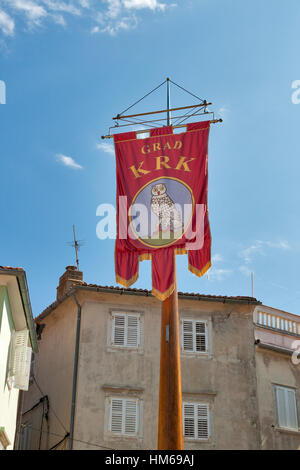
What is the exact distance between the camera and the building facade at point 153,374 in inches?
1159

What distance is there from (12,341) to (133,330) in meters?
9.13

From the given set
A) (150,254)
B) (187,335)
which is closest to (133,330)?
(187,335)

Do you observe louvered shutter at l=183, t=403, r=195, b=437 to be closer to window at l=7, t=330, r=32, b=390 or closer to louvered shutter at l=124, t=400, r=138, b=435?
louvered shutter at l=124, t=400, r=138, b=435

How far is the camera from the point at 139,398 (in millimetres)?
29828

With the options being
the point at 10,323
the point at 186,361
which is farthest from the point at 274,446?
Result: the point at 10,323

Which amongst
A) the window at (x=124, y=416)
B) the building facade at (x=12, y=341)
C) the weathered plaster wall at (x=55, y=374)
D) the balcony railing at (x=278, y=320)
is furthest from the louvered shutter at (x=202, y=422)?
the building facade at (x=12, y=341)

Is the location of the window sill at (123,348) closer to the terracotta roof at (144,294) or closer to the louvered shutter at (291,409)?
the terracotta roof at (144,294)

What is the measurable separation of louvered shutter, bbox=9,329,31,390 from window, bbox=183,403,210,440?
358 inches

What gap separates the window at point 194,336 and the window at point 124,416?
11.5ft

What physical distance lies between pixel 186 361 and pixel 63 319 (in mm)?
6178

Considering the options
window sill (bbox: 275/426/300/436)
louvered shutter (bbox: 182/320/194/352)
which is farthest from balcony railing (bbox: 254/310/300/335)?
window sill (bbox: 275/426/300/436)

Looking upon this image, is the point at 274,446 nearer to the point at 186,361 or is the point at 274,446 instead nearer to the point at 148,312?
the point at 186,361

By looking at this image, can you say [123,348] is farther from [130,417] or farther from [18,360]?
[18,360]

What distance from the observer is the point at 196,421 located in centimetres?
2988
